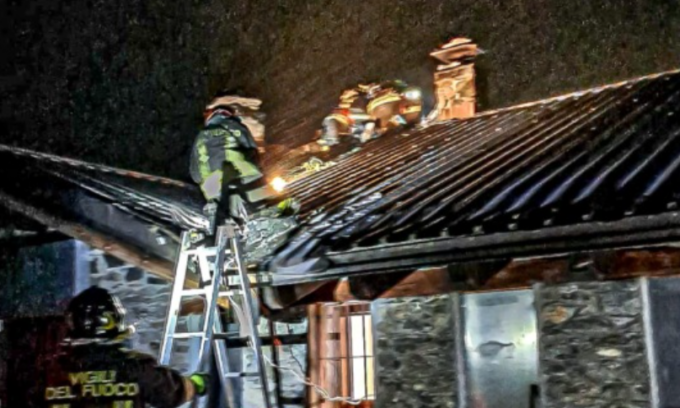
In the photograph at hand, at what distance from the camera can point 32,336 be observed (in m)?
10.2

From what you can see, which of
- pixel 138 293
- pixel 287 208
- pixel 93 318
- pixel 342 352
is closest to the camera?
pixel 93 318

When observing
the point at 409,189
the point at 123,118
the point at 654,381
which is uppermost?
the point at 123,118

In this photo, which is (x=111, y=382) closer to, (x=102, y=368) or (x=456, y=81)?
(x=102, y=368)

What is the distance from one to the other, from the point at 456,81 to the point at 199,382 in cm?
748

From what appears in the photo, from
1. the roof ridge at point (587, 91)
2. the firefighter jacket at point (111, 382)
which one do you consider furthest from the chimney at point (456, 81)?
the firefighter jacket at point (111, 382)

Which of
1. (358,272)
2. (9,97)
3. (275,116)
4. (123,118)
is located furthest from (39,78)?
(358,272)

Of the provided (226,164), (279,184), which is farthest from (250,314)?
(279,184)

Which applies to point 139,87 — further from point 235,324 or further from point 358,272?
point 358,272

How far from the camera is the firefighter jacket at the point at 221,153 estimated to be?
763 centimetres

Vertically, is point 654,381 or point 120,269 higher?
point 120,269

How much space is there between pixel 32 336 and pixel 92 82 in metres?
6.76

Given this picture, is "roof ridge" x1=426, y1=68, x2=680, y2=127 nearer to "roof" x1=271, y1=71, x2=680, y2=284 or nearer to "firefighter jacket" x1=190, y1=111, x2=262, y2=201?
"roof" x1=271, y1=71, x2=680, y2=284

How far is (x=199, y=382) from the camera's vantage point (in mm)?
6828

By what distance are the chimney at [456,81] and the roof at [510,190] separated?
4.97 ft
